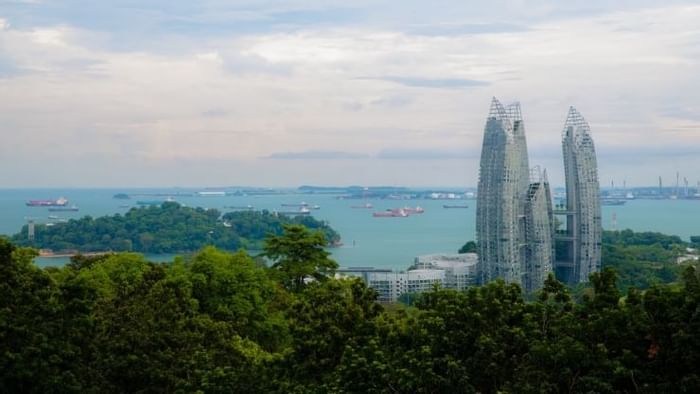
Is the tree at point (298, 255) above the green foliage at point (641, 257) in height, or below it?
above

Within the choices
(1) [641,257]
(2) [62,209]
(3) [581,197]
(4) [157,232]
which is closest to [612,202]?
(2) [62,209]

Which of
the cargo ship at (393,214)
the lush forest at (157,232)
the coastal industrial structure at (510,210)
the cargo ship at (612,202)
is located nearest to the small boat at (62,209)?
the cargo ship at (393,214)

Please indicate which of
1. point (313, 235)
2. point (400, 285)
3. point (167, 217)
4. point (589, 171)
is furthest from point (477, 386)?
point (167, 217)

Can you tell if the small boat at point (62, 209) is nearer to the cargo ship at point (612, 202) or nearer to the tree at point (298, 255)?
the cargo ship at point (612, 202)

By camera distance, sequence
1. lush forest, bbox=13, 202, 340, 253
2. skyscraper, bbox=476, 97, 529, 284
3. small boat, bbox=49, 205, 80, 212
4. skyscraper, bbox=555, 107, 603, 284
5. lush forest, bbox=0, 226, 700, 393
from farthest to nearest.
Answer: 1. small boat, bbox=49, 205, 80, 212
2. lush forest, bbox=13, 202, 340, 253
3. skyscraper, bbox=555, 107, 603, 284
4. skyscraper, bbox=476, 97, 529, 284
5. lush forest, bbox=0, 226, 700, 393

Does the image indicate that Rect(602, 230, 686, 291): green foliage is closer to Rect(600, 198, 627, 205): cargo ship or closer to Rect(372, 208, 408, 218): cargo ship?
Rect(372, 208, 408, 218): cargo ship

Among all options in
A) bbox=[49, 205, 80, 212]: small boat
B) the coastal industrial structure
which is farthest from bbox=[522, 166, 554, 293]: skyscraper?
bbox=[49, 205, 80, 212]: small boat

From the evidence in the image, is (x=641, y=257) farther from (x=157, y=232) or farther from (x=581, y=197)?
(x=157, y=232)
